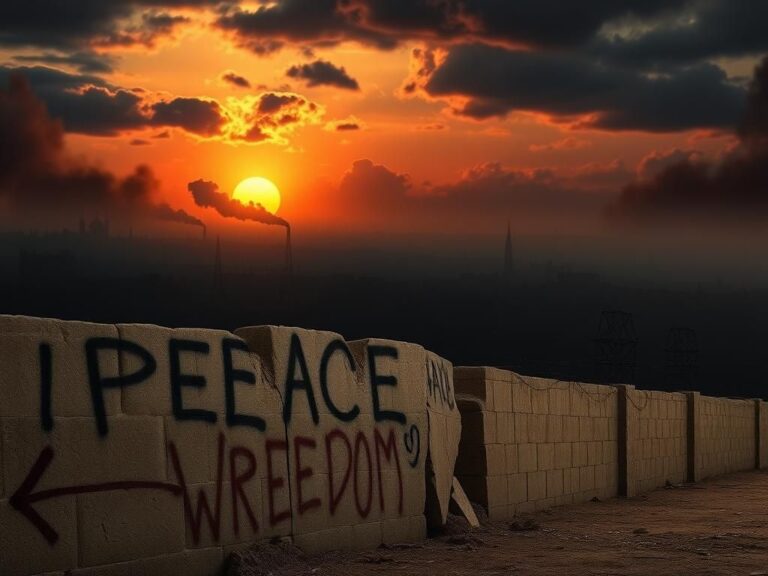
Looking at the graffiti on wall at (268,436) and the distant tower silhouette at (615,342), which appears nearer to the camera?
the graffiti on wall at (268,436)

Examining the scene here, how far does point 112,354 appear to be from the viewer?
21.0ft

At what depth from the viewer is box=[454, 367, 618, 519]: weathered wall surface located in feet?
39.0

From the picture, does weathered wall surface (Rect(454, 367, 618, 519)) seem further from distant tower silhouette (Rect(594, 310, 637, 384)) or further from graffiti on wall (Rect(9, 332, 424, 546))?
distant tower silhouette (Rect(594, 310, 637, 384))

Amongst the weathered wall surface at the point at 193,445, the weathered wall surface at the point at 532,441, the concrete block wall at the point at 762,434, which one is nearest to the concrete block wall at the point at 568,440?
the weathered wall surface at the point at 532,441

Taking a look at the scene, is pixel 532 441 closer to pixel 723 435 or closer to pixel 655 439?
pixel 655 439

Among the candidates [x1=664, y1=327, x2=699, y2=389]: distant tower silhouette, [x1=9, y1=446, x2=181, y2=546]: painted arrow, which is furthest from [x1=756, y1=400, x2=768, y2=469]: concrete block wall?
[x1=664, y1=327, x2=699, y2=389]: distant tower silhouette

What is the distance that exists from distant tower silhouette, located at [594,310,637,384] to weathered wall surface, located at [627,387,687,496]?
38372 millimetres

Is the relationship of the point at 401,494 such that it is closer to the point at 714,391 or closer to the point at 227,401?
the point at 227,401

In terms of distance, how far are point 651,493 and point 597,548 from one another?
931 centimetres

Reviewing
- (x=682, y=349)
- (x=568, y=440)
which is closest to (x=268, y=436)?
(x=568, y=440)

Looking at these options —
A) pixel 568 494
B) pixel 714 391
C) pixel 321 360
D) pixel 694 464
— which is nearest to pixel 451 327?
pixel 714 391

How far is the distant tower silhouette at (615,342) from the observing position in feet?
199

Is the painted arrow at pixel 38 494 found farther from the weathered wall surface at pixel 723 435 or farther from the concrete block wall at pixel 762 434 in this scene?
the concrete block wall at pixel 762 434

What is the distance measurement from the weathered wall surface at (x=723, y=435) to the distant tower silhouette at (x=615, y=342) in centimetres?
3057
